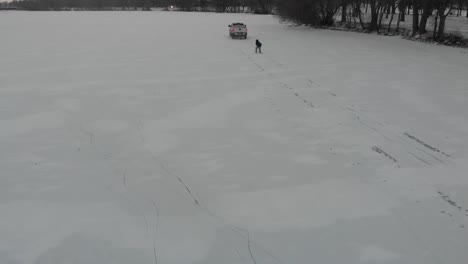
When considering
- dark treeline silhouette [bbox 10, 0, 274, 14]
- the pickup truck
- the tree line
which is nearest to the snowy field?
the pickup truck

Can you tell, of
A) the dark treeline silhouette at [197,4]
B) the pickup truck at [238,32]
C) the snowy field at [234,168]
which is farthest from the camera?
the dark treeline silhouette at [197,4]

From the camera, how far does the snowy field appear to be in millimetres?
5398

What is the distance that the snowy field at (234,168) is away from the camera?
540 centimetres

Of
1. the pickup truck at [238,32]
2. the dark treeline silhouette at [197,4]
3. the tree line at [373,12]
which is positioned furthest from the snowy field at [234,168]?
the dark treeline silhouette at [197,4]

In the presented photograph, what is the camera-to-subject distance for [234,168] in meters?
7.68

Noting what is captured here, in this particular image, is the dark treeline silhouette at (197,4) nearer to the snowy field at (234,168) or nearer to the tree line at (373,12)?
the tree line at (373,12)

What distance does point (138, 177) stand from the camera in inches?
287

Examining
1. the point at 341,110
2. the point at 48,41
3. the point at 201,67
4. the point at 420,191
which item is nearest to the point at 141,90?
the point at 201,67

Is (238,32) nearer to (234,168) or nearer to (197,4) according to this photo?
(234,168)

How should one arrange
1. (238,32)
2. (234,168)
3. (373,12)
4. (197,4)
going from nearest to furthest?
1. (234,168)
2. (238,32)
3. (373,12)
4. (197,4)

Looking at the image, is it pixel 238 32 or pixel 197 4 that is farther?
pixel 197 4

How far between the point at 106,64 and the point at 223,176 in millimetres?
13729

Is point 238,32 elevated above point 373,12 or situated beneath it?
situated beneath

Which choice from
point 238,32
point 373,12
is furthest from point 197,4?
point 238,32
